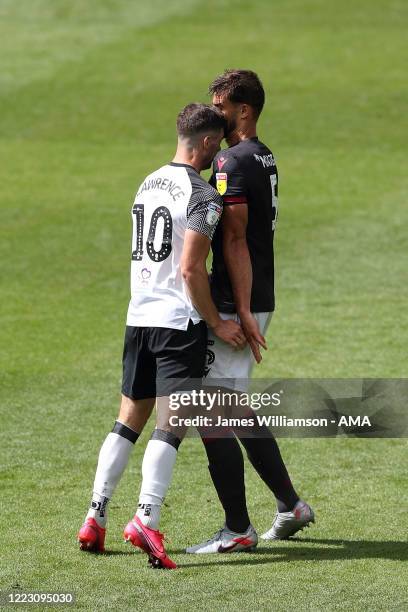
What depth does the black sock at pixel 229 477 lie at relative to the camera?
5.77m

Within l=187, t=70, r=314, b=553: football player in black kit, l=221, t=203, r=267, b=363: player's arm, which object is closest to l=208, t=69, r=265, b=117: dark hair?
l=187, t=70, r=314, b=553: football player in black kit

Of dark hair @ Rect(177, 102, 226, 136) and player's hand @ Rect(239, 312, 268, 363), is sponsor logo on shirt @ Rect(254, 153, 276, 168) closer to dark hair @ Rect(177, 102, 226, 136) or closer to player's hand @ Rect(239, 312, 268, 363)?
dark hair @ Rect(177, 102, 226, 136)

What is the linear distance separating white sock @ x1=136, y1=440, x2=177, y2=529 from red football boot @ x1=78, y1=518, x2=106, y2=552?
0.97 feet

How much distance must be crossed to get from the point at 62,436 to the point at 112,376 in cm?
148

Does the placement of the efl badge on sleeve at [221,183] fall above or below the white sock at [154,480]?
above

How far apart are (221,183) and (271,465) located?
139cm

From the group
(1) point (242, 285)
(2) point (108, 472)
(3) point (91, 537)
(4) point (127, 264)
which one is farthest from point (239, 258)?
(4) point (127, 264)

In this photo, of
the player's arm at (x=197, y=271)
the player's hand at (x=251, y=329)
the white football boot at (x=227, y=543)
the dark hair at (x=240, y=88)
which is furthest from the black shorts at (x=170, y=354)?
the dark hair at (x=240, y=88)

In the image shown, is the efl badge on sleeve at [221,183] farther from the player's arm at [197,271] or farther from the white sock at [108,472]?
the white sock at [108,472]

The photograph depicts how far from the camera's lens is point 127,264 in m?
12.9

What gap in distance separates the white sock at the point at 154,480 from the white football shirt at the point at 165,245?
1.84ft

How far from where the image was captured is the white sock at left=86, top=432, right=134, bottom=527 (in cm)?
577

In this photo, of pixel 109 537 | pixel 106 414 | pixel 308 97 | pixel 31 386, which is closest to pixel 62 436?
pixel 106 414

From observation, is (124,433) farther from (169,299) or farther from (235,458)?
(169,299)
